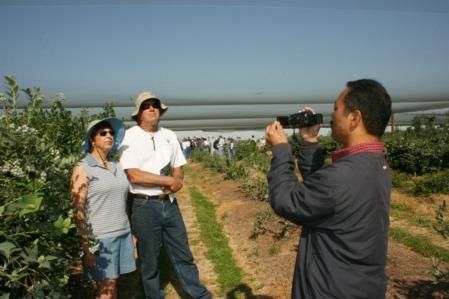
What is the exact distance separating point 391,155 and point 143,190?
36.2ft

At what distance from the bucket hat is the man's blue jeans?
50 centimetres

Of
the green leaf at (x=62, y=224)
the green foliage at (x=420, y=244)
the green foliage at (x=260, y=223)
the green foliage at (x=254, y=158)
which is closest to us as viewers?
the green leaf at (x=62, y=224)

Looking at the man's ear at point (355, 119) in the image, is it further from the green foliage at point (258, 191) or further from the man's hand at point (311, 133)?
the green foliage at point (258, 191)

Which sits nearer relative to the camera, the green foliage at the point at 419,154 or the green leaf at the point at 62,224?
the green leaf at the point at 62,224

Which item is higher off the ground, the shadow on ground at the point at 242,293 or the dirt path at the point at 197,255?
the shadow on ground at the point at 242,293

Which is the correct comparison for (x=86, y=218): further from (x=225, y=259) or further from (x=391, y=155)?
(x=391, y=155)

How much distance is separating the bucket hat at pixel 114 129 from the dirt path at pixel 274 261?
1894mm

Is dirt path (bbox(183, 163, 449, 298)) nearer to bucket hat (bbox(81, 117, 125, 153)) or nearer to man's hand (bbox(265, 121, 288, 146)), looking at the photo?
bucket hat (bbox(81, 117, 125, 153))

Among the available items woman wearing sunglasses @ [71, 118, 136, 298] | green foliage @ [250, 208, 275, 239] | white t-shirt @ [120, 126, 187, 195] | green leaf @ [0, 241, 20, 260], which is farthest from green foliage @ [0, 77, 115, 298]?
green foliage @ [250, 208, 275, 239]

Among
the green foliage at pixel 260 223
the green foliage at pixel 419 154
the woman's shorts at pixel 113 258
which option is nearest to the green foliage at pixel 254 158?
the green foliage at pixel 419 154

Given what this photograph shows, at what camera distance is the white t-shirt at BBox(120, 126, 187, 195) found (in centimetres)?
305

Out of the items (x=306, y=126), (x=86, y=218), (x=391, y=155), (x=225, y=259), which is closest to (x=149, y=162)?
(x=86, y=218)

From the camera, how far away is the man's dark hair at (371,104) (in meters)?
1.51

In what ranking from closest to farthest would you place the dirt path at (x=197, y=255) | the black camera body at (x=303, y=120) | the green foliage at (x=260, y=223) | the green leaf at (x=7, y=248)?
the green leaf at (x=7, y=248) → the black camera body at (x=303, y=120) → the dirt path at (x=197, y=255) → the green foliage at (x=260, y=223)
